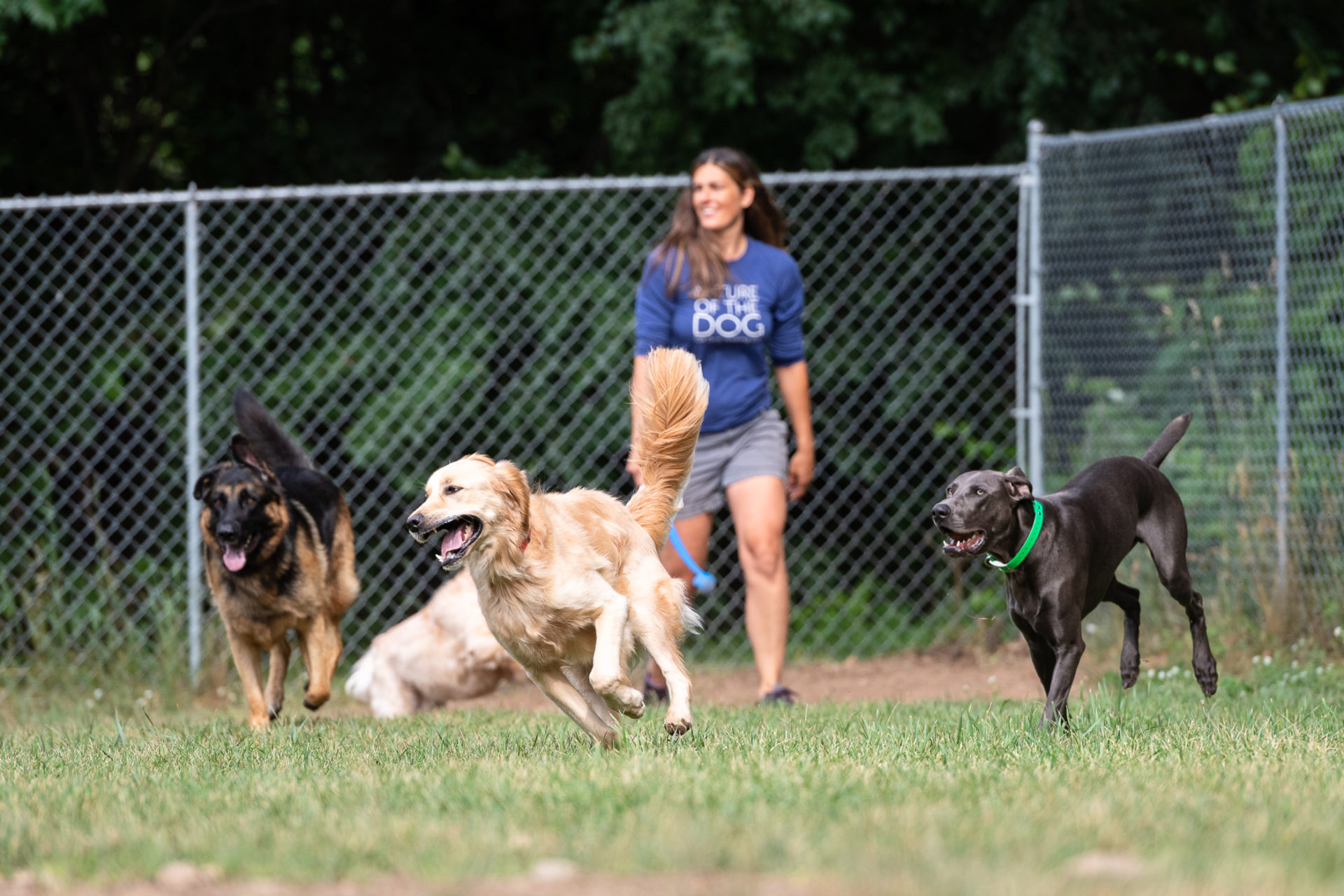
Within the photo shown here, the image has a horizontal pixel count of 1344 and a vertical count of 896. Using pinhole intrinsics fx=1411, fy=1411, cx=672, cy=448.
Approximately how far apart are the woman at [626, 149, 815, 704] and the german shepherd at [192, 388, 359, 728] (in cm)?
150

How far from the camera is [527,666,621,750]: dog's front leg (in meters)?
4.43

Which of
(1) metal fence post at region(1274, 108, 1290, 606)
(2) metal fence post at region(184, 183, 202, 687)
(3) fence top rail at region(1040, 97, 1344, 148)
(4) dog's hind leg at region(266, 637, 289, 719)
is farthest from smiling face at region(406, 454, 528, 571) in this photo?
(3) fence top rail at region(1040, 97, 1344, 148)

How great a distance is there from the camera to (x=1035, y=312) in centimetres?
774

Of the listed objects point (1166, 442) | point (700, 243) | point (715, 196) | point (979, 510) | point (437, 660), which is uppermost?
point (715, 196)

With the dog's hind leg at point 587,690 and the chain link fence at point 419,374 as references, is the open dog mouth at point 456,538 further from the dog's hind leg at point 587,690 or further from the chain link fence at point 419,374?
the chain link fence at point 419,374

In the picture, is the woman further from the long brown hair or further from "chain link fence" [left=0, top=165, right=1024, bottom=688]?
"chain link fence" [left=0, top=165, right=1024, bottom=688]

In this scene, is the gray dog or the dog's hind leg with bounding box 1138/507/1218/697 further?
the dog's hind leg with bounding box 1138/507/1218/697

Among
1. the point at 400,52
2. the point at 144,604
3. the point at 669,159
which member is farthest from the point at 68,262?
the point at 669,159

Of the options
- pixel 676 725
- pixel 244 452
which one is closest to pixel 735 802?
pixel 676 725

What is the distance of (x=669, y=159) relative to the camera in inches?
360

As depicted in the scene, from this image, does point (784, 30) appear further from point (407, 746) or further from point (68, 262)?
point (407, 746)

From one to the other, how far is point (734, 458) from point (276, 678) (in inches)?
87.9

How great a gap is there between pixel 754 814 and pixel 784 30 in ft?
21.6

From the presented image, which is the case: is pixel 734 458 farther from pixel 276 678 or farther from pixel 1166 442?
pixel 276 678
